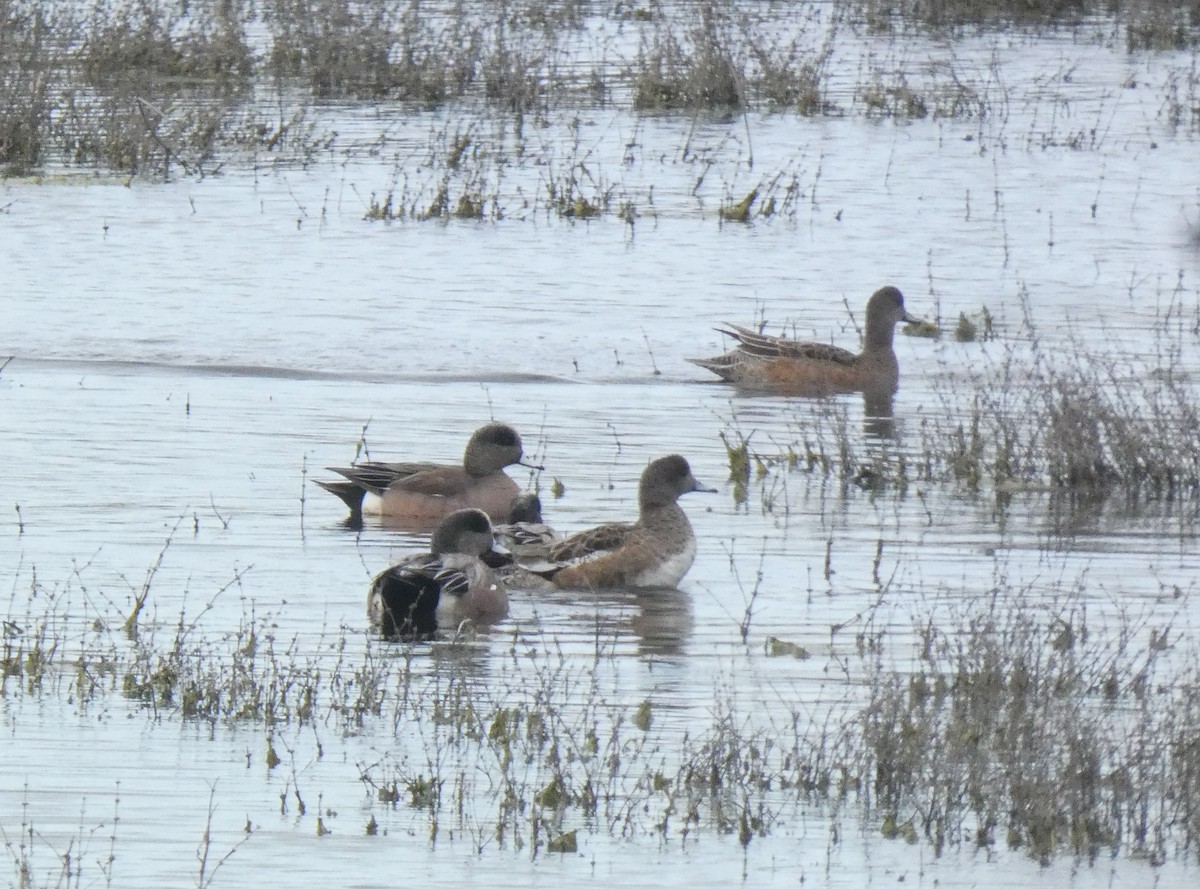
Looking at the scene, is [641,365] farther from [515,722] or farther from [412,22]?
[412,22]

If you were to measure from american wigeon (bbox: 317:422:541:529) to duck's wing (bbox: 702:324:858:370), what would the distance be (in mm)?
3440

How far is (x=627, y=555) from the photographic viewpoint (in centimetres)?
1018

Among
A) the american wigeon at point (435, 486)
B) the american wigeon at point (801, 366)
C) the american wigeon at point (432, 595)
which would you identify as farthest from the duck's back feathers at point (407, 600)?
the american wigeon at point (801, 366)

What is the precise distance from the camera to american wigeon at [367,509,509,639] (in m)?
9.00

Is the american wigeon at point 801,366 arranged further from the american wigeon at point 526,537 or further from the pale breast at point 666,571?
the pale breast at point 666,571

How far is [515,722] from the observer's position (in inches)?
292

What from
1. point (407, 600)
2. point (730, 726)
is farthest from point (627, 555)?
point (730, 726)

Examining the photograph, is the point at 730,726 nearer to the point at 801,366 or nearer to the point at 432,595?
the point at 432,595

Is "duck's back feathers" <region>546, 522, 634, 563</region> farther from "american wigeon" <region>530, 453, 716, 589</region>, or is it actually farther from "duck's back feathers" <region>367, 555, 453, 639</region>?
"duck's back feathers" <region>367, 555, 453, 639</region>

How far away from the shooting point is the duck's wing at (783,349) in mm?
15062

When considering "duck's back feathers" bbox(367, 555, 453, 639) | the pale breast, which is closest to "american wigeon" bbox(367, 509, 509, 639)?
"duck's back feathers" bbox(367, 555, 453, 639)

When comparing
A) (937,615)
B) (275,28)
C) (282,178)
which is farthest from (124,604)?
(275,28)

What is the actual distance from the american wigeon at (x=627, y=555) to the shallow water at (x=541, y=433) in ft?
0.39

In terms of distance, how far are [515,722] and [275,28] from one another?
2404cm
